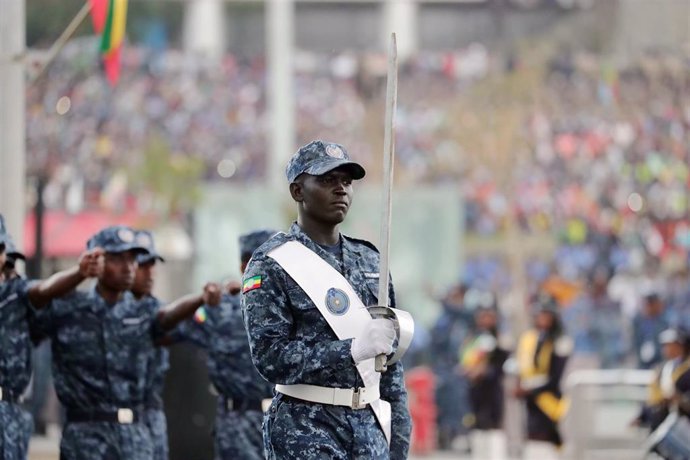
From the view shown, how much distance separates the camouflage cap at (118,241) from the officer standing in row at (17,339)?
0.45m

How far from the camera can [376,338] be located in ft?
19.5

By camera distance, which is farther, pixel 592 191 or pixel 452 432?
pixel 592 191

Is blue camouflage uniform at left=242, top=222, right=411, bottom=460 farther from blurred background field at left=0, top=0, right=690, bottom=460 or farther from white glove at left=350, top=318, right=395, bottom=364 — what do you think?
blurred background field at left=0, top=0, right=690, bottom=460

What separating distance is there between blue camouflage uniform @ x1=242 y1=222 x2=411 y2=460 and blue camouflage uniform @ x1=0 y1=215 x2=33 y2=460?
253 centimetres

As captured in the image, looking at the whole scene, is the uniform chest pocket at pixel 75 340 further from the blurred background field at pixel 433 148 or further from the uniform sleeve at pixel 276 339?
the blurred background field at pixel 433 148

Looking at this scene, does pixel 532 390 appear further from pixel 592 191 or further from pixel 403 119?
pixel 403 119

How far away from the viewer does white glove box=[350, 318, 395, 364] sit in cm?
594

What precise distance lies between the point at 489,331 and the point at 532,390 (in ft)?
6.09

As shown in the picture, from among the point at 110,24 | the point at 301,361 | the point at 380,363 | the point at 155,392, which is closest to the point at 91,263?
the point at 155,392

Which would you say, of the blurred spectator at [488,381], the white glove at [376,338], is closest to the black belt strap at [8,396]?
the white glove at [376,338]

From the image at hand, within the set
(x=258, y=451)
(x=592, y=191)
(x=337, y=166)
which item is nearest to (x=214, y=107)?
(x=592, y=191)

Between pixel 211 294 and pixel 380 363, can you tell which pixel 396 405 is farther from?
pixel 211 294

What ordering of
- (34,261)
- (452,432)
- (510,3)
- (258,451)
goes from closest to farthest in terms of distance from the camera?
1. (258,451)
2. (34,261)
3. (452,432)
4. (510,3)

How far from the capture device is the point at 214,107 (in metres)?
47.8
